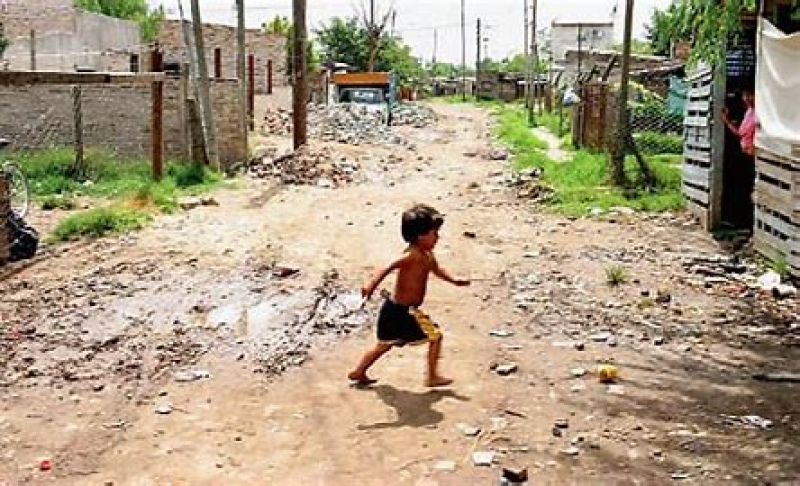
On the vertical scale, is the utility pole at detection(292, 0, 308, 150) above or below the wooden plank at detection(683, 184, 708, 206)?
above

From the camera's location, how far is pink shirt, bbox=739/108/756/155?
9633 mm

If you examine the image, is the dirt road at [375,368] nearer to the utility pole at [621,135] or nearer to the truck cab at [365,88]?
the utility pole at [621,135]

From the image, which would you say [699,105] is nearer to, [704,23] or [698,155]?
[698,155]

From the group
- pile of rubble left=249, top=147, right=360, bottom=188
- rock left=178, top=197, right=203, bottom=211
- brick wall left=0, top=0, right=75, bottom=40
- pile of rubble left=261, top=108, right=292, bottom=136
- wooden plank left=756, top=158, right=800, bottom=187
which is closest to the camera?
wooden plank left=756, top=158, right=800, bottom=187

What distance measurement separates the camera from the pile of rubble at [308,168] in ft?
51.3

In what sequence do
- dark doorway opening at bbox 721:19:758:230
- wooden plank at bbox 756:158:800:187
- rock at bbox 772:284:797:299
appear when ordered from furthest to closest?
dark doorway opening at bbox 721:19:758:230, wooden plank at bbox 756:158:800:187, rock at bbox 772:284:797:299

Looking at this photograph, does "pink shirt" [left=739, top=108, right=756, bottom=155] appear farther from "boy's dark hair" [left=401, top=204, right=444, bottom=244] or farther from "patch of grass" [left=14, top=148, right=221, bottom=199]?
"patch of grass" [left=14, top=148, right=221, bottom=199]

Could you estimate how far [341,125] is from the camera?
82.0ft

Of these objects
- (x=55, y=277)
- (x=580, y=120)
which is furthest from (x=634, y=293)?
(x=580, y=120)

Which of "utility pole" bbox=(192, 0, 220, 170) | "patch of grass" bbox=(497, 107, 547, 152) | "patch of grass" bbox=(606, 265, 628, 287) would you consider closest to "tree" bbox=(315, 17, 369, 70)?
"patch of grass" bbox=(497, 107, 547, 152)

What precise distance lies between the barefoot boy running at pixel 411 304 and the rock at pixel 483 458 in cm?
102

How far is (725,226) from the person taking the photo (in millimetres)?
10734

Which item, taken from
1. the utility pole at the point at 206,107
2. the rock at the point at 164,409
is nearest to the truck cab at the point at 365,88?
the utility pole at the point at 206,107

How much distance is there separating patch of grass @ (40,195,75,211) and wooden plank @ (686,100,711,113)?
7.36 metres
